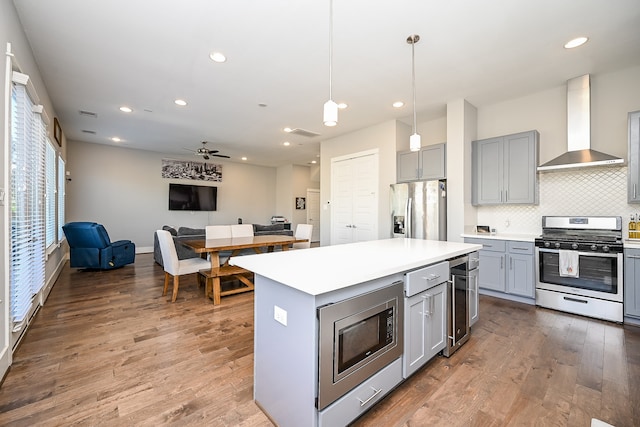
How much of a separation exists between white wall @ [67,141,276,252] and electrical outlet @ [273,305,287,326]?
25.3 feet

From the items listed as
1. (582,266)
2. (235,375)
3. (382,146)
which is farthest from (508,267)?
(235,375)

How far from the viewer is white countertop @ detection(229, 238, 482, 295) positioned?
4.21ft

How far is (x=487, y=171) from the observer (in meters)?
4.10

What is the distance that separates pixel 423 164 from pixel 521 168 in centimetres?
133

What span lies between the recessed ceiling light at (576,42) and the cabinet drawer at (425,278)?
2.60 metres

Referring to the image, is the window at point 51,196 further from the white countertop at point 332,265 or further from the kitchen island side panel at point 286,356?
the kitchen island side panel at point 286,356

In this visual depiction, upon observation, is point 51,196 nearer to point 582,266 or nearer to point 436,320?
point 436,320

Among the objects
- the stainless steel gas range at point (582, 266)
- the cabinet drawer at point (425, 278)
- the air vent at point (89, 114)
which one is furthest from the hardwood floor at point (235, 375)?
the air vent at point (89, 114)

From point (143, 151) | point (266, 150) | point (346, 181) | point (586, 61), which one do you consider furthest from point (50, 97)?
point (586, 61)

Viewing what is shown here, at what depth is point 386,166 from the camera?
5043mm

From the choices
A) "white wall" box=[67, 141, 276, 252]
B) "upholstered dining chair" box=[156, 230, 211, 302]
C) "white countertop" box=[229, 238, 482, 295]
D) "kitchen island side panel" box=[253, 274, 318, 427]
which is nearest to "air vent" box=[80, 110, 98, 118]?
"white wall" box=[67, 141, 276, 252]

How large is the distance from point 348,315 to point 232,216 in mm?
8506

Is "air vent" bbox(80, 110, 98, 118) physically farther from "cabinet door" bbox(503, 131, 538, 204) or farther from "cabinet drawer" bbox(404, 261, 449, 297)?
"cabinet door" bbox(503, 131, 538, 204)

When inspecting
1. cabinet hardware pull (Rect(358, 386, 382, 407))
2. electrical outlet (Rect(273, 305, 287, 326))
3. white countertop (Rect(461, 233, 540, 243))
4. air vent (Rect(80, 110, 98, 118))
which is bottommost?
cabinet hardware pull (Rect(358, 386, 382, 407))
